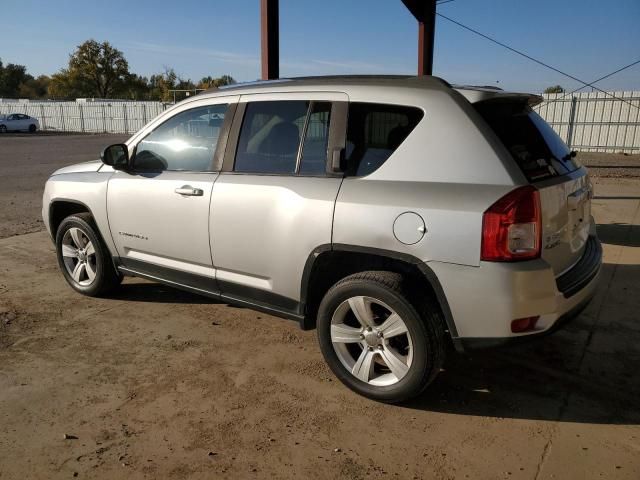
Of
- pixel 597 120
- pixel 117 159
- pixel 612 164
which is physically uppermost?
Result: pixel 597 120

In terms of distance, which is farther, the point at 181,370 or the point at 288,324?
the point at 288,324

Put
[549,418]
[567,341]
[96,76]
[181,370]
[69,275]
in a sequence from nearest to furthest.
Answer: [549,418], [181,370], [567,341], [69,275], [96,76]

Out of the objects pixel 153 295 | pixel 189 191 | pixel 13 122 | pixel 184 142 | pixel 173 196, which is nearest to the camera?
pixel 189 191

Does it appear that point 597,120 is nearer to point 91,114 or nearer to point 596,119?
point 596,119

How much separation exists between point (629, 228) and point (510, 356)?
4759 millimetres

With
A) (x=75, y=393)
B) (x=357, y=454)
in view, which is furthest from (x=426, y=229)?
(x=75, y=393)

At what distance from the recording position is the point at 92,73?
70.1 meters

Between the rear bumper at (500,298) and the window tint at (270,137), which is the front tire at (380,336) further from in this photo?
the window tint at (270,137)

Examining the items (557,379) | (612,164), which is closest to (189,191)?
(557,379)

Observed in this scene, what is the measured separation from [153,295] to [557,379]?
3.46m

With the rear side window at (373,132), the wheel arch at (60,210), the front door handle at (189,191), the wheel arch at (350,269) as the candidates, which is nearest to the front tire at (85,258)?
the wheel arch at (60,210)

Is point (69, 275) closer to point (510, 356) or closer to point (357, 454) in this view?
point (357, 454)

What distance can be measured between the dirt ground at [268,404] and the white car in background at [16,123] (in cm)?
4025

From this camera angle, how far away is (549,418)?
2834mm
